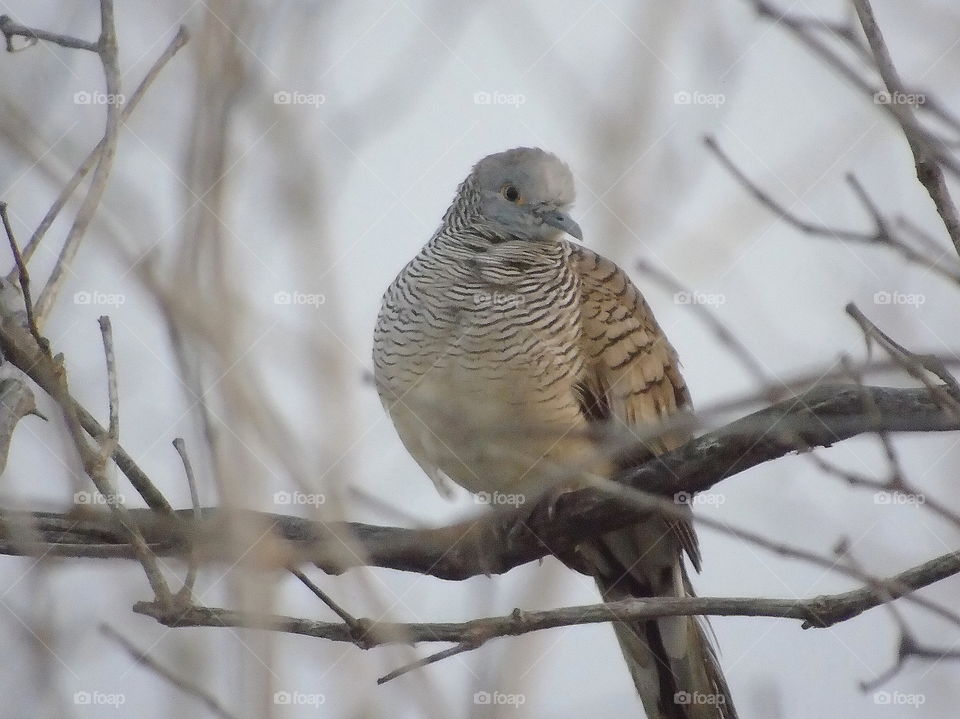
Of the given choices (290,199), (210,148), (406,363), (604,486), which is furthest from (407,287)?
(604,486)

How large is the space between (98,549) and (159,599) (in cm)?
40

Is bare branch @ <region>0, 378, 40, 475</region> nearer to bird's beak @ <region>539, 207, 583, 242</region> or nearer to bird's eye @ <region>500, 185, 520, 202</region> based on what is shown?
bird's beak @ <region>539, 207, 583, 242</region>

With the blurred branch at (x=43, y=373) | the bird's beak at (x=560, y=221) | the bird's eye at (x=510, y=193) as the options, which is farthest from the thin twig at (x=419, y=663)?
the bird's eye at (x=510, y=193)

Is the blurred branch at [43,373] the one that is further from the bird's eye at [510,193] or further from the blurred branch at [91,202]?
the bird's eye at [510,193]

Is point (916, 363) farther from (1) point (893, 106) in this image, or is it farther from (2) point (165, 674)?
(2) point (165, 674)

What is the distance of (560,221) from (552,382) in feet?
2.85

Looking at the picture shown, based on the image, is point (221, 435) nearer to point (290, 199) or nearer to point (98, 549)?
point (98, 549)

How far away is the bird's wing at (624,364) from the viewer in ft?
15.4

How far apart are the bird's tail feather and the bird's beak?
1.31 m

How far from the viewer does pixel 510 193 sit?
534cm

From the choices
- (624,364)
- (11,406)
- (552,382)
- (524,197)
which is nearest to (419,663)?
(11,406)

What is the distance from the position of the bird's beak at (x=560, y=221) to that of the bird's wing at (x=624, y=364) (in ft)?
0.55

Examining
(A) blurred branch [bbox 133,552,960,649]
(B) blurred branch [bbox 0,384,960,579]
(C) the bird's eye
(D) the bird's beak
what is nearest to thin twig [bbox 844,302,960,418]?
(B) blurred branch [bbox 0,384,960,579]

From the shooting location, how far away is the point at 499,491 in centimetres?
482
